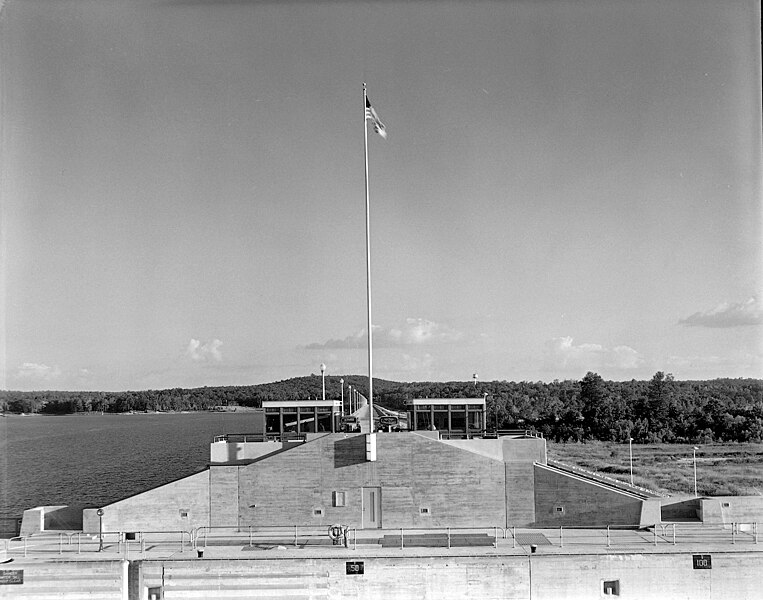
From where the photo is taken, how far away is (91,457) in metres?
73.8

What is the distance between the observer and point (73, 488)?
51875 mm

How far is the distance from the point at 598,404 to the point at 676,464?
27811mm

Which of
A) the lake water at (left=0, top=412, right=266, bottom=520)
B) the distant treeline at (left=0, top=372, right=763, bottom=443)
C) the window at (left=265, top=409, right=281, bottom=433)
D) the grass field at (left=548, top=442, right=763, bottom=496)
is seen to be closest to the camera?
the window at (left=265, top=409, right=281, bottom=433)

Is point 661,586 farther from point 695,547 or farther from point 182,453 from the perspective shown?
point 182,453

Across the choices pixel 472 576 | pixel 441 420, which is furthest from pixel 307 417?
pixel 472 576

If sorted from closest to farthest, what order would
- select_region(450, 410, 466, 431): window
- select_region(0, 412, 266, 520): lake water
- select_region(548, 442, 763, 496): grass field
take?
select_region(450, 410, 466, 431): window, select_region(0, 412, 266, 520): lake water, select_region(548, 442, 763, 496): grass field

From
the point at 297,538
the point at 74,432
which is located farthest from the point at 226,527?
the point at 74,432

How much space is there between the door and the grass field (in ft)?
118

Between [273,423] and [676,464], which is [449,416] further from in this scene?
[676,464]

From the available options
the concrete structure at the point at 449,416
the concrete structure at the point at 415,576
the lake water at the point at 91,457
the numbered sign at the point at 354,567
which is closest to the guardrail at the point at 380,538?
the concrete structure at the point at 415,576

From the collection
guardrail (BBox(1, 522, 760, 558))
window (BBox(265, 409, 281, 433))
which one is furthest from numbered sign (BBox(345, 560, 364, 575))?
window (BBox(265, 409, 281, 433))

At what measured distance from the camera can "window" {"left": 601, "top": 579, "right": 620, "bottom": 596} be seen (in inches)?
641

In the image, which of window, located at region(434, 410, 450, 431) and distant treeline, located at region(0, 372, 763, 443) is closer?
window, located at region(434, 410, 450, 431)

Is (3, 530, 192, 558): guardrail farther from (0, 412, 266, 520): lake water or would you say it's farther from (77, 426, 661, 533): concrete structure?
(0, 412, 266, 520): lake water
